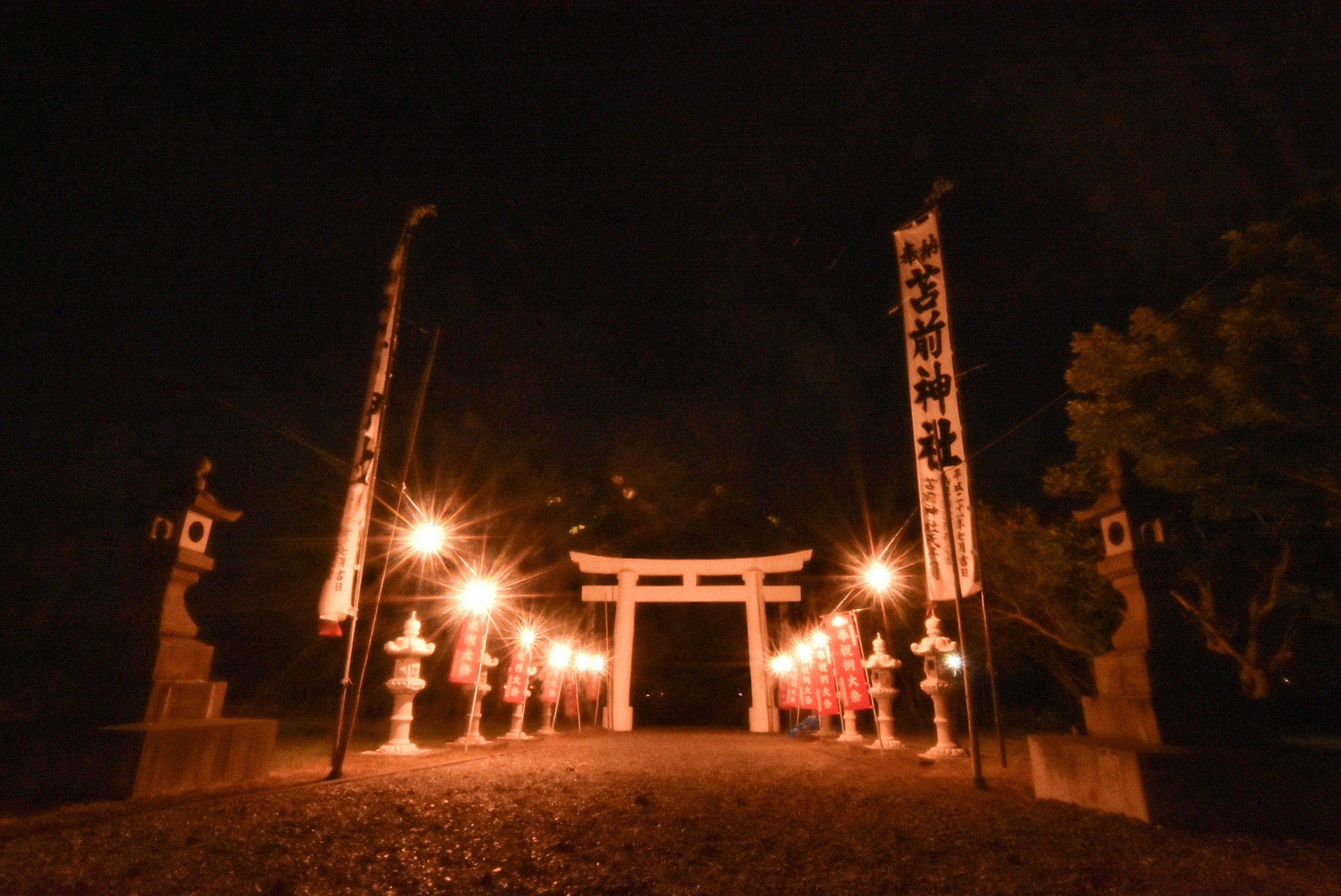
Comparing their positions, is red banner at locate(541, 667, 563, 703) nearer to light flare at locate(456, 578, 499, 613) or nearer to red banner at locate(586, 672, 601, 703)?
red banner at locate(586, 672, 601, 703)

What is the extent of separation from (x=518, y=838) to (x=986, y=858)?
274cm

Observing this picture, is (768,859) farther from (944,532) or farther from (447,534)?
(447,534)

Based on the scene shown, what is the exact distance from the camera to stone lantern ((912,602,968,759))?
9.95 metres

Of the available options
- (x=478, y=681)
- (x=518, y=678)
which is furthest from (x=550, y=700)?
(x=478, y=681)

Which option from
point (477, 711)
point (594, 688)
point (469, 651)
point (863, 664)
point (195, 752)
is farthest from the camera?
point (594, 688)

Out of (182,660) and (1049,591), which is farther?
(1049,591)

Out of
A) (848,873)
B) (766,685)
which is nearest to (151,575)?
(848,873)

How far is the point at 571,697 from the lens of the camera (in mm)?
18453

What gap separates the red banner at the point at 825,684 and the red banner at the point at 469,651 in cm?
617

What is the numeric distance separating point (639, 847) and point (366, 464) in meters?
5.79

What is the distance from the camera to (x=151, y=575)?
624cm

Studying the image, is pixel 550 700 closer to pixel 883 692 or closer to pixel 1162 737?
pixel 883 692

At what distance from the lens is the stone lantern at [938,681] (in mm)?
9945

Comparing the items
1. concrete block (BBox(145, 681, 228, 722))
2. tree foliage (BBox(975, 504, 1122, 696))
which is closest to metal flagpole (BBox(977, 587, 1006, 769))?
tree foliage (BBox(975, 504, 1122, 696))
